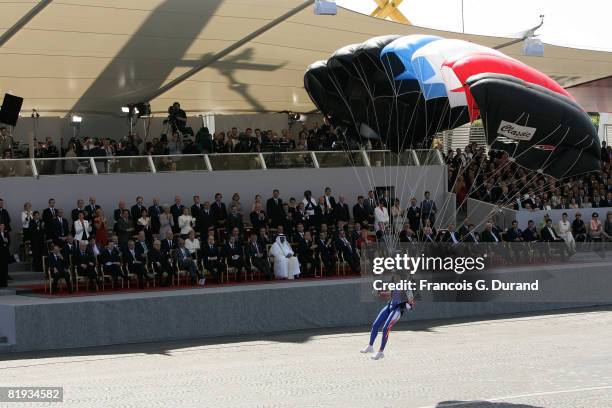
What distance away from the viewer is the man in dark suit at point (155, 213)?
878 inches

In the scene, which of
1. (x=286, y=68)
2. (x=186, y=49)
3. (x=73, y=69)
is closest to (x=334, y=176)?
(x=286, y=68)

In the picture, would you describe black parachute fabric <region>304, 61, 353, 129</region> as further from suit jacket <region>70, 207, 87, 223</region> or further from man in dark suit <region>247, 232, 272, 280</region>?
suit jacket <region>70, 207, 87, 223</region>

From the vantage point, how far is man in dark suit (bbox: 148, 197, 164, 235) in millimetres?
22312

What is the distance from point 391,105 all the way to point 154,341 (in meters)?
5.75

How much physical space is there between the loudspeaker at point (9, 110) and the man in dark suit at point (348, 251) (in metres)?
7.38

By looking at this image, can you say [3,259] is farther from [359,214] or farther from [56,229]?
[359,214]

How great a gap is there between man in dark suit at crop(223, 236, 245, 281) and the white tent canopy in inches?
183

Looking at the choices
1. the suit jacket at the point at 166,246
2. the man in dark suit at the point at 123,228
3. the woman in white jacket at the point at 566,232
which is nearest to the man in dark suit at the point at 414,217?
the woman in white jacket at the point at 566,232

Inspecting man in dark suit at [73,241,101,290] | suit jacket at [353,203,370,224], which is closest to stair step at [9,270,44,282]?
man in dark suit at [73,241,101,290]

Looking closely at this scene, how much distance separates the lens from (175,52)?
80.1 feet

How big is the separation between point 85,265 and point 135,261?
3.29 ft

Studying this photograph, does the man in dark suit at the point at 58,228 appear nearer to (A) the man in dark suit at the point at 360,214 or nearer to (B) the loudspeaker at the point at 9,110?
(B) the loudspeaker at the point at 9,110

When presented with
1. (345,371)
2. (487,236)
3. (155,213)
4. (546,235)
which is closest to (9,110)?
(155,213)

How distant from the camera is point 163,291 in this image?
1947cm
